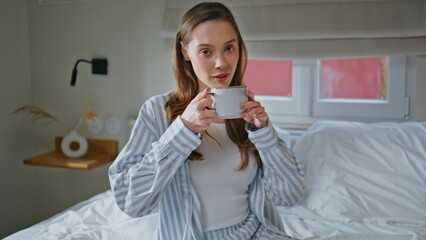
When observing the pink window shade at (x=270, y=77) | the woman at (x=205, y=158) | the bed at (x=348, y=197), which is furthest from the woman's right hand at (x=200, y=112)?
the pink window shade at (x=270, y=77)

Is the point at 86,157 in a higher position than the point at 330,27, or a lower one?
lower

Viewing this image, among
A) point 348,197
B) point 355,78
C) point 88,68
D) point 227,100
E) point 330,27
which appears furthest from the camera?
point 88,68

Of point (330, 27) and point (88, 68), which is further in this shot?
point (88, 68)

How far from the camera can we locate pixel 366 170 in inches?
75.4

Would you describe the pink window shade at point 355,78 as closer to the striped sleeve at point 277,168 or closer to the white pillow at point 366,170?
the white pillow at point 366,170

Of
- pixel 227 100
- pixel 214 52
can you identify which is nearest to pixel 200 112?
pixel 227 100

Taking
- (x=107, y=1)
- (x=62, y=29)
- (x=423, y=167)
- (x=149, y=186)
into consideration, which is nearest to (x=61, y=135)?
(x=62, y=29)

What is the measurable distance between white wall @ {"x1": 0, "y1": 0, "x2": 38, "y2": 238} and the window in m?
1.27

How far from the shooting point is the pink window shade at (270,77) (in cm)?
246

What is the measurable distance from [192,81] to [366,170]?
0.84 m

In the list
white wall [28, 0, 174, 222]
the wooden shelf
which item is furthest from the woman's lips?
the wooden shelf

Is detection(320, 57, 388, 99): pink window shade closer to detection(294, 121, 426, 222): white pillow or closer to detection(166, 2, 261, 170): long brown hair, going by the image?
detection(294, 121, 426, 222): white pillow

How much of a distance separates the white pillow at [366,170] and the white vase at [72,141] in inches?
45.7

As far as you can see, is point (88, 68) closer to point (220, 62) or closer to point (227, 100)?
point (220, 62)
